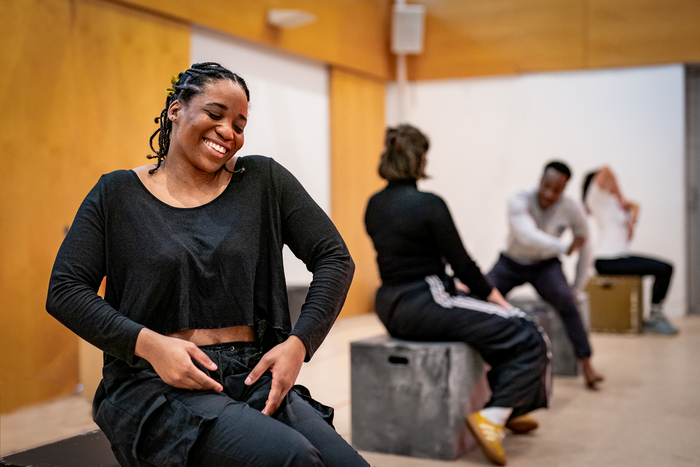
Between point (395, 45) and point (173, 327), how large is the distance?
6.31m

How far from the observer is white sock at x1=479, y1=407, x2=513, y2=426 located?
275 cm

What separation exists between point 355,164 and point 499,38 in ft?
6.46

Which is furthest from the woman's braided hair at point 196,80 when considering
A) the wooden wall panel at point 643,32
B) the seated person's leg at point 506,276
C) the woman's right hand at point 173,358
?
the wooden wall panel at point 643,32

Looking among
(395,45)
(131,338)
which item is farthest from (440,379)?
(395,45)

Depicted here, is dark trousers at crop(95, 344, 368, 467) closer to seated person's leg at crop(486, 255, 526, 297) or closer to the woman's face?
the woman's face

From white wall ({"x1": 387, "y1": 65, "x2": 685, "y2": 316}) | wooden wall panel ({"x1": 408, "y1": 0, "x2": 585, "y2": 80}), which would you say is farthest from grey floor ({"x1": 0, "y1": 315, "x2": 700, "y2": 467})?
wooden wall panel ({"x1": 408, "y1": 0, "x2": 585, "y2": 80})

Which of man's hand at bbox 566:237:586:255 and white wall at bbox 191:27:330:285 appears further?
white wall at bbox 191:27:330:285

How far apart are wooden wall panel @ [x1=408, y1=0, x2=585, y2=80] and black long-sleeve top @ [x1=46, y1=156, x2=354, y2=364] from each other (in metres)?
6.14

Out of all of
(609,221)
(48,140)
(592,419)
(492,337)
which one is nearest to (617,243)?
(609,221)

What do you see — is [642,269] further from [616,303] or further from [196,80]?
[196,80]

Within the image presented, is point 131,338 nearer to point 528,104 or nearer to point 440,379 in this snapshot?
point 440,379

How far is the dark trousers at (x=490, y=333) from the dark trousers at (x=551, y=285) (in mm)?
1224

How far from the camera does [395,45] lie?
7363mm

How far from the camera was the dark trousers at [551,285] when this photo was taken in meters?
4.03
